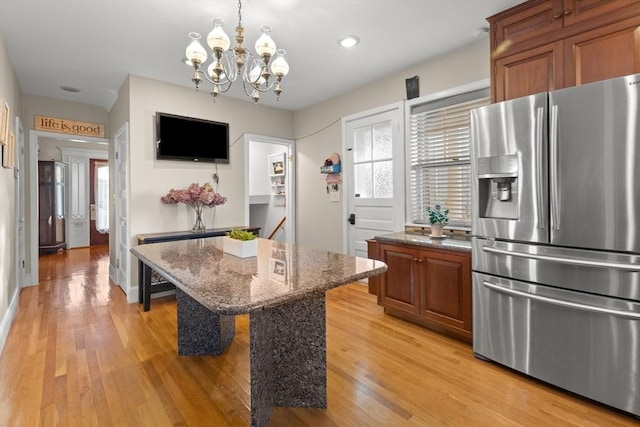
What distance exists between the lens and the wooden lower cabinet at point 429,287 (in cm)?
255

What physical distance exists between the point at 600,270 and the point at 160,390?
2669 mm

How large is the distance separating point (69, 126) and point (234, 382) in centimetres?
460

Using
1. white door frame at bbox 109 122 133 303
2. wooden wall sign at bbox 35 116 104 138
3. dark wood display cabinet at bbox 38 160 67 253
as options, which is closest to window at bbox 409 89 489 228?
white door frame at bbox 109 122 133 303

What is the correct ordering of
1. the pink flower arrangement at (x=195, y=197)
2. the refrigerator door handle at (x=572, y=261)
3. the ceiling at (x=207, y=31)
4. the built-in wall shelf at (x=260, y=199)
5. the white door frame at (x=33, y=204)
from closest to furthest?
1. the refrigerator door handle at (x=572, y=261)
2. the ceiling at (x=207, y=31)
3. the pink flower arrangement at (x=195, y=197)
4. the white door frame at (x=33, y=204)
5. the built-in wall shelf at (x=260, y=199)

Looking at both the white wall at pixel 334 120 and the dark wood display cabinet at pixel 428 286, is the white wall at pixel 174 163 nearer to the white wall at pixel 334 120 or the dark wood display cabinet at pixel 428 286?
the white wall at pixel 334 120

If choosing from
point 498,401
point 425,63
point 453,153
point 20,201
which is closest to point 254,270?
point 498,401

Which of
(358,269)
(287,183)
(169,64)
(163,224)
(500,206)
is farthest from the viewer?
(287,183)

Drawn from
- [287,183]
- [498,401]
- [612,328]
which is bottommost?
[498,401]

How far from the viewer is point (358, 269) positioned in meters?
1.53

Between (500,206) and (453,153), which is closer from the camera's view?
(500,206)

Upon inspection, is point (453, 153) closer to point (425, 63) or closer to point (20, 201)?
point (425, 63)

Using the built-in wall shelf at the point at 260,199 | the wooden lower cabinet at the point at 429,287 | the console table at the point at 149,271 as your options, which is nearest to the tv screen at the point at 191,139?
the console table at the point at 149,271

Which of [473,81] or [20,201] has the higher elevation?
[473,81]

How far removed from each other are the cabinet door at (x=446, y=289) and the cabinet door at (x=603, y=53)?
4.80 ft
